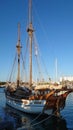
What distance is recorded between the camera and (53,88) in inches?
1639

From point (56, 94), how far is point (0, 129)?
17608 mm

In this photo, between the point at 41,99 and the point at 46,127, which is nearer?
the point at 46,127

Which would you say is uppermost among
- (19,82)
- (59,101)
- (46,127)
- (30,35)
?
(30,35)

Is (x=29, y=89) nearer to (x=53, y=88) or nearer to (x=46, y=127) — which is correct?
(x=53, y=88)

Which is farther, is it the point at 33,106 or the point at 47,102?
the point at 33,106

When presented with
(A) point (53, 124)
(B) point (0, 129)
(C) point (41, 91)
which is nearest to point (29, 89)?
(C) point (41, 91)

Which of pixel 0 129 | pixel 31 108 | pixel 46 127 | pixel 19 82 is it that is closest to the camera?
pixel 0 129

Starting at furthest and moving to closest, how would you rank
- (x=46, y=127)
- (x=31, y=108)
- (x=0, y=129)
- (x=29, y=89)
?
(x=29, y=89) → (x=31, y=108) → (x=46, y=127) → (x=0, y=129)

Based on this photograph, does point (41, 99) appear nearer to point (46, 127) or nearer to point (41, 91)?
point (41, 91)

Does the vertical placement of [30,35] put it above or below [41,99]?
above

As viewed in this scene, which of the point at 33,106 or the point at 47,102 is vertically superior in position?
the point at 47,102

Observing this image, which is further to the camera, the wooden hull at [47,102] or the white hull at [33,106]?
the white hull at [33,106]

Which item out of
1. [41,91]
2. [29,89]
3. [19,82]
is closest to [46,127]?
[41,91]

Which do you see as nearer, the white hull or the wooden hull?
the wooden hull
